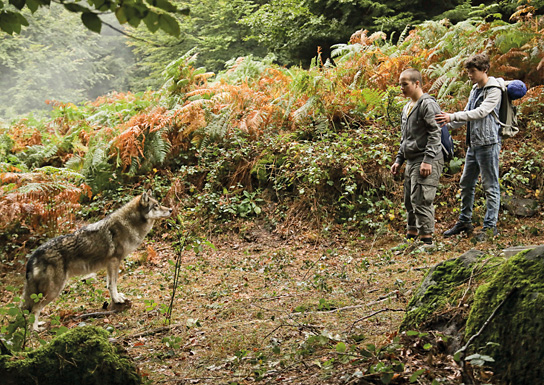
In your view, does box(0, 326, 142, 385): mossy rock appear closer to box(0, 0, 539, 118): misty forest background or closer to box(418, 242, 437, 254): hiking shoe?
box(418, 242, 437, 254): hiking shoe

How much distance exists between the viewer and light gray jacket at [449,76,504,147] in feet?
18.8

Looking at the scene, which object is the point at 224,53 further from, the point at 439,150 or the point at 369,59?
the point at 439,150

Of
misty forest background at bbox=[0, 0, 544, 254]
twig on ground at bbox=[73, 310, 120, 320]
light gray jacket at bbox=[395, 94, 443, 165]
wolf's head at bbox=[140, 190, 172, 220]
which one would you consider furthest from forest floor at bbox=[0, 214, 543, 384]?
light gray jacket at bbox=[395, 94, 443, 165]

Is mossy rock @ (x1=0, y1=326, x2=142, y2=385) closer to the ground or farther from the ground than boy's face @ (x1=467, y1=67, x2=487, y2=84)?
closer to the ground

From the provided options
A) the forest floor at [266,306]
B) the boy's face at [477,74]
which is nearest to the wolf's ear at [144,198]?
the forest floor at [266,306]

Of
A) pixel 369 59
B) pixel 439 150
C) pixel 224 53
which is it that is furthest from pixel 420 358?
pixel 224 53

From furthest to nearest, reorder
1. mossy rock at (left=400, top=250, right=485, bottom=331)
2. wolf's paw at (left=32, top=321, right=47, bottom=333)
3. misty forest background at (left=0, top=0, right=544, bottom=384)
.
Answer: wolf's paw at (left=32, top=321, right=47, bottom=333) → misty forest background at (left=0, top=0, right=544, bottom=384) → mossy rock at (left=400, top=250, right=485, bottom=331)

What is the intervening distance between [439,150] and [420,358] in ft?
13.3

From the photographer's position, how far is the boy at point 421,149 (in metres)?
5.75

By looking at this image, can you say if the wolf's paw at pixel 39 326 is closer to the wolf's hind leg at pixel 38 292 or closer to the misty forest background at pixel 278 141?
the wolf's hind leg at pixel 38 292

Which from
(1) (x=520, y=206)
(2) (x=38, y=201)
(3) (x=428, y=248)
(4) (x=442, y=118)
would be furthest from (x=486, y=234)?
(2) (x=38, y=201)

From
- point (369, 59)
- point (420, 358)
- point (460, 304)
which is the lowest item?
point (420, 358)

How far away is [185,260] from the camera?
746 cm

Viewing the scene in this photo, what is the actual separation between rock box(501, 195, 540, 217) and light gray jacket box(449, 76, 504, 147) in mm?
2007
